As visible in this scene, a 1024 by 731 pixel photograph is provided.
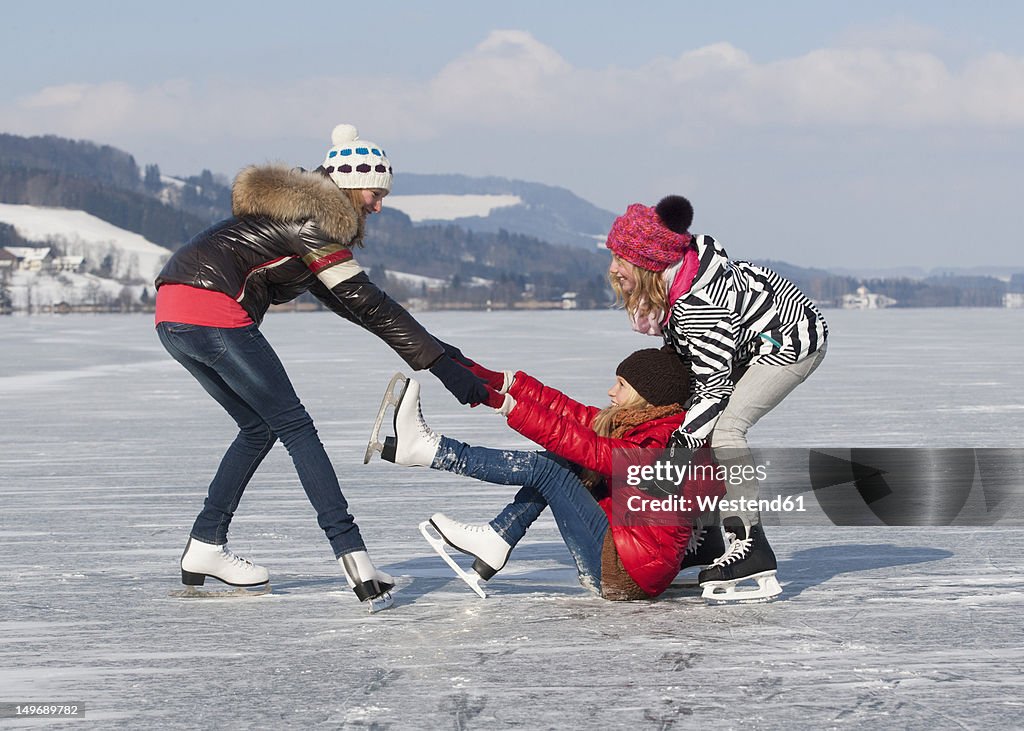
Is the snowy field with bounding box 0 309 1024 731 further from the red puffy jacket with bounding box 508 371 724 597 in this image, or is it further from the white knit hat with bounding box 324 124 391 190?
the white knit hat with bounding box 324 124 391 190

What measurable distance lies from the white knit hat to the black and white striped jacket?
47.1 inches

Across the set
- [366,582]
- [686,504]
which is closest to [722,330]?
[686,504]

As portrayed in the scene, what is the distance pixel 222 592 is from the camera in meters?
5.49

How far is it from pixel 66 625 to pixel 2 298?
179 metres

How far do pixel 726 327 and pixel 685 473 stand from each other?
572 mm

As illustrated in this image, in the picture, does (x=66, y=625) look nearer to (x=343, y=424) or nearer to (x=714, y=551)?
(x=714, y=551)

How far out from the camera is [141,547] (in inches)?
259

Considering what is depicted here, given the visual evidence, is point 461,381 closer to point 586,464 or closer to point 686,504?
point 586,464

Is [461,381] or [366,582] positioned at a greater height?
[461,381]

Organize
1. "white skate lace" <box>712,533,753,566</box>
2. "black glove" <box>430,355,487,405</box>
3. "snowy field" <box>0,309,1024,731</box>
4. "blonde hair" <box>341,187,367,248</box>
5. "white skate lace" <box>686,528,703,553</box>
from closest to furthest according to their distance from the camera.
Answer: "snowy field" <box>0,309,1024,731</box>, "black glove" <box>430,355,487,405</box>, "blonde hair" <box>341,187,367,248</box>, "white skate lace" <box>712,533,753,566</box>, "white skate lace" <box>686,528,703,553</box>

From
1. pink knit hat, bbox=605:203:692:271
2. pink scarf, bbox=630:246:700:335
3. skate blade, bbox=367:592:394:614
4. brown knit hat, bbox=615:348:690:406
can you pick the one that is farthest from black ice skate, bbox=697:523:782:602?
skate blade, bbox=367:592:394:614

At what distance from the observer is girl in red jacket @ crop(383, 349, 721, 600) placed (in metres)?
5.00

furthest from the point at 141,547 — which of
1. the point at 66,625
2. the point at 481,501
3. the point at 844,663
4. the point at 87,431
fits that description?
the point at 87,431

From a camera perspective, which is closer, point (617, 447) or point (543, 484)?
point (617, 447)
